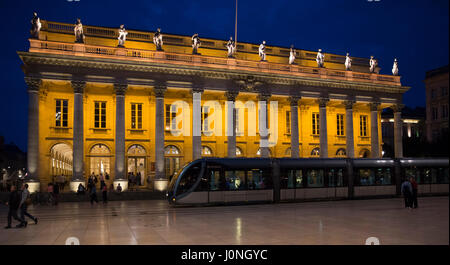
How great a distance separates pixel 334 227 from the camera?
45.0 feet

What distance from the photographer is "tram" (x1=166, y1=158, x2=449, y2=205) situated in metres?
23.4

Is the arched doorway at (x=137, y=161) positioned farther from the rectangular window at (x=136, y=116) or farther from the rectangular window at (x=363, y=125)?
the rectangular window at (x=363, y=125)

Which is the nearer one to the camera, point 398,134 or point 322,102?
point 322,102

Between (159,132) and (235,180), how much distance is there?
12.2 metres

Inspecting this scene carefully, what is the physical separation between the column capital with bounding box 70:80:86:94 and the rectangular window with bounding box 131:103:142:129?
19.3 ft

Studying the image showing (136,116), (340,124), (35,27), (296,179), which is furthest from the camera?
(340,124)

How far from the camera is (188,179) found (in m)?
23.2

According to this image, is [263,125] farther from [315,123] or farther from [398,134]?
[398,134]

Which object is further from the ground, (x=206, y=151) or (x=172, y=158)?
(x=206, y=151)

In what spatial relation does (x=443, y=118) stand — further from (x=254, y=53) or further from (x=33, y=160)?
(x=33, y=160)

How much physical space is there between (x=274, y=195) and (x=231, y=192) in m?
3.06

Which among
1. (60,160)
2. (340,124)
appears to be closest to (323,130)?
(340,124)

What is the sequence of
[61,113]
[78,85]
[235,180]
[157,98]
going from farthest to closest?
1. [61,113]
2. [157,98]
3. [78,85]
4. [235,180]
